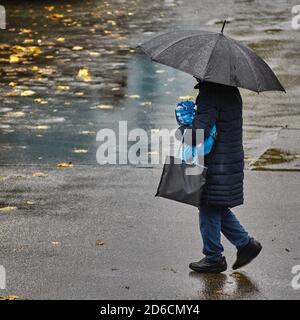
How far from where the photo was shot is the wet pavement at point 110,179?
743 cm

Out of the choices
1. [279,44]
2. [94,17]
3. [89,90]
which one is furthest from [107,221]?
[94,17]

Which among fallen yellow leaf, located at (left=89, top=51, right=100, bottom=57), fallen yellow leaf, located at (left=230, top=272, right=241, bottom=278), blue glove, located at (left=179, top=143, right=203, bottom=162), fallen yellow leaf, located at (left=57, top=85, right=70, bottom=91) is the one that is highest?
blue glove, located at (left=179, top=143, right=203, bottom=162)

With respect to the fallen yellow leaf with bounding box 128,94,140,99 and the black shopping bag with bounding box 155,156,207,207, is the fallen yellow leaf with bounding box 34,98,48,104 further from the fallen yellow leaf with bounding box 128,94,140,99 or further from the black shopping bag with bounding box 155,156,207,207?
the black shopping bag with bounding box 155,156,207,207

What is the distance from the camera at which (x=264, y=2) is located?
911 inches

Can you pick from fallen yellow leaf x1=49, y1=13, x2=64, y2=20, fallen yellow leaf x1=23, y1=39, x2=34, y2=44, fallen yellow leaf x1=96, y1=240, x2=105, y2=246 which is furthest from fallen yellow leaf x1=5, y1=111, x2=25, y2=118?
fallen yellow leaf x1=49, y1=13, x2=64, y2=20

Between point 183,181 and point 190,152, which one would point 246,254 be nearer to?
point 183,181

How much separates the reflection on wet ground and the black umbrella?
3.26m

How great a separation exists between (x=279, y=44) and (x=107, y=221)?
904cm

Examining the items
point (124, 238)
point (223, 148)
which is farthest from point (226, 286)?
point (124, 238)

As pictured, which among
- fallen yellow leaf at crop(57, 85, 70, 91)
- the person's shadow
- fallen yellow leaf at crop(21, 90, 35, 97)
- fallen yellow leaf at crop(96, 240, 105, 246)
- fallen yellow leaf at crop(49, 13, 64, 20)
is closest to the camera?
the person's shadow

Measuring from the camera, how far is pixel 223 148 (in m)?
7.39

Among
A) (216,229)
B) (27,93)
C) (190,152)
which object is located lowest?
(27,93)

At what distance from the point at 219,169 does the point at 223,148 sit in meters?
0.15

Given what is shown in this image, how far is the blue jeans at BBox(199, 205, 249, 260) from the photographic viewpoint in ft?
24.7
